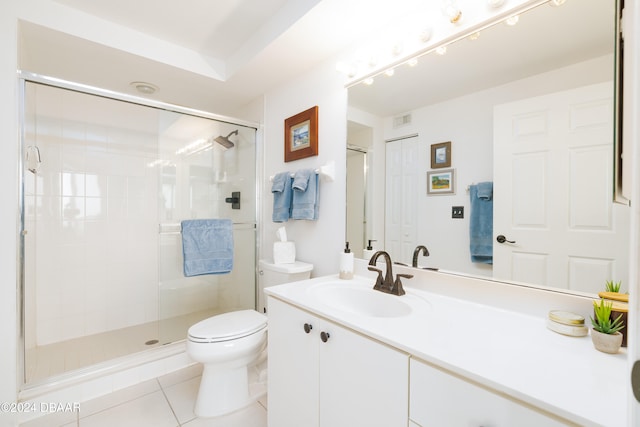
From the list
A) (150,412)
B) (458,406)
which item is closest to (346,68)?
(458,406)

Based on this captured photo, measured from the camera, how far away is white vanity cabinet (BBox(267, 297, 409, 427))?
0.81 metres

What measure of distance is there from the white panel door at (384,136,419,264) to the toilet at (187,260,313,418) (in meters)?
0.93

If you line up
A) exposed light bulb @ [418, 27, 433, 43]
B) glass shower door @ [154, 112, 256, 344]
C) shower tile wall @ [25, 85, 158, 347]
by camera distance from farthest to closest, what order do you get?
shower tile wall @ [25, 85, 158, 347] < glass shower door @ [154, 112, 256, 344] < exposed light bulb @ [418, 27, 433, 43]

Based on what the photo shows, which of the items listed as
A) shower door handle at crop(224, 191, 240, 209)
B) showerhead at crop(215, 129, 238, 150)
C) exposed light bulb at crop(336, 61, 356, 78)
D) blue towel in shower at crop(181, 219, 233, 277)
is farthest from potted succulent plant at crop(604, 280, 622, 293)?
showerhead at crop(215, 129, 238, 150)

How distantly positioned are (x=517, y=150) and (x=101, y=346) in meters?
3.09

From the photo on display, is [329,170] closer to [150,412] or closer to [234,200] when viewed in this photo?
[234,200]

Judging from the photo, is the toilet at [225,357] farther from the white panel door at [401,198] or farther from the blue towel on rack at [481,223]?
the blue towel on rack at [481,223]

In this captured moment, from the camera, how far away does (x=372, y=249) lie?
5.22 ft

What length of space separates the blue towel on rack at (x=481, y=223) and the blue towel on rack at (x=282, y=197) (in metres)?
1.18

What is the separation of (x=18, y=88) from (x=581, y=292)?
2.67 meters

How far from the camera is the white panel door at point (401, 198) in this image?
1409 millimetres

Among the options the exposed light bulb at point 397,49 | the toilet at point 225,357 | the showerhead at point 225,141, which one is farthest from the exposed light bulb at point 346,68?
the toilet at point 225,357

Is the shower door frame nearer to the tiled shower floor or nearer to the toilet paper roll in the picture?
the tiled shower floor

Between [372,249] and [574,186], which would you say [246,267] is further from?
[574,186]
